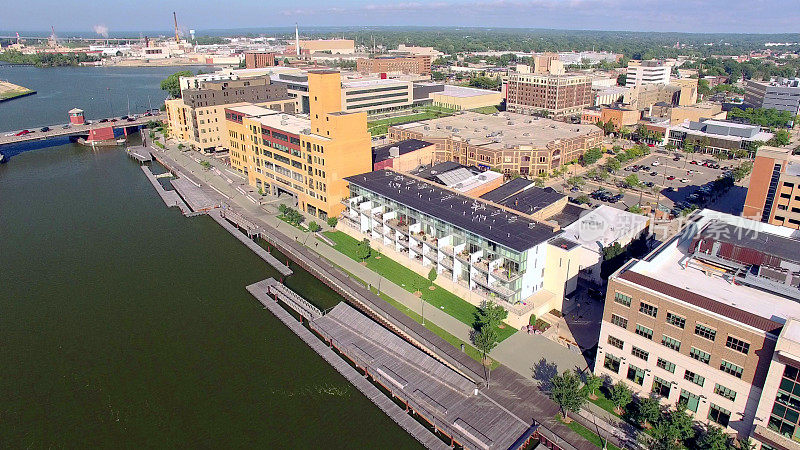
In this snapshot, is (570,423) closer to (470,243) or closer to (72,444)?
(470,243)

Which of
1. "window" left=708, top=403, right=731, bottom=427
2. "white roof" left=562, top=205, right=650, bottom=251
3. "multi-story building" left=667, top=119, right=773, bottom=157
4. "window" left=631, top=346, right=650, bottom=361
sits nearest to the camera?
"window" left=708, top=403, right=731, bottom=427

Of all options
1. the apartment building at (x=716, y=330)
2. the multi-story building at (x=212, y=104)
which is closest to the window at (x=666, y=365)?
the apartment building at (x=716, y=330)

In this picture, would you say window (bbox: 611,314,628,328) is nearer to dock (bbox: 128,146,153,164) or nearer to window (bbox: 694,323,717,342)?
window (bbox: 694,323,717,342)

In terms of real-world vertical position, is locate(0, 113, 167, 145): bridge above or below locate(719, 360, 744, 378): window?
above

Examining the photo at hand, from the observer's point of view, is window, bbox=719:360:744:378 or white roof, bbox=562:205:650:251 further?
white roof, bbox=562:205:650:251

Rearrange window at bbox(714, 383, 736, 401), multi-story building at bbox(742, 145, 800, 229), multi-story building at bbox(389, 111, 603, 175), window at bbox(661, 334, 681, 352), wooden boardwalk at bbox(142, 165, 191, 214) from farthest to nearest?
multi-story building at bbox(389, 111, 603, 175) → wooden boardwalk at bbox(142, 165, 191, 214) → multi-story building at bbox(742, 145, 800, 229) → window at bbox(661, 334, 681, 352) → window at bbox(714, 383, 736, 401)

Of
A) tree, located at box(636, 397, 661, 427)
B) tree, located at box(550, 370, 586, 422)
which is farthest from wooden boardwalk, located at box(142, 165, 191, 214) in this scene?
tree, located at box(636, 397, 661, 427)

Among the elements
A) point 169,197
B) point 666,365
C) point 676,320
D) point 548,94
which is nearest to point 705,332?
point 676,320

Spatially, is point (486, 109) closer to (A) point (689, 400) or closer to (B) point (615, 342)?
(B) point (615, 342)
